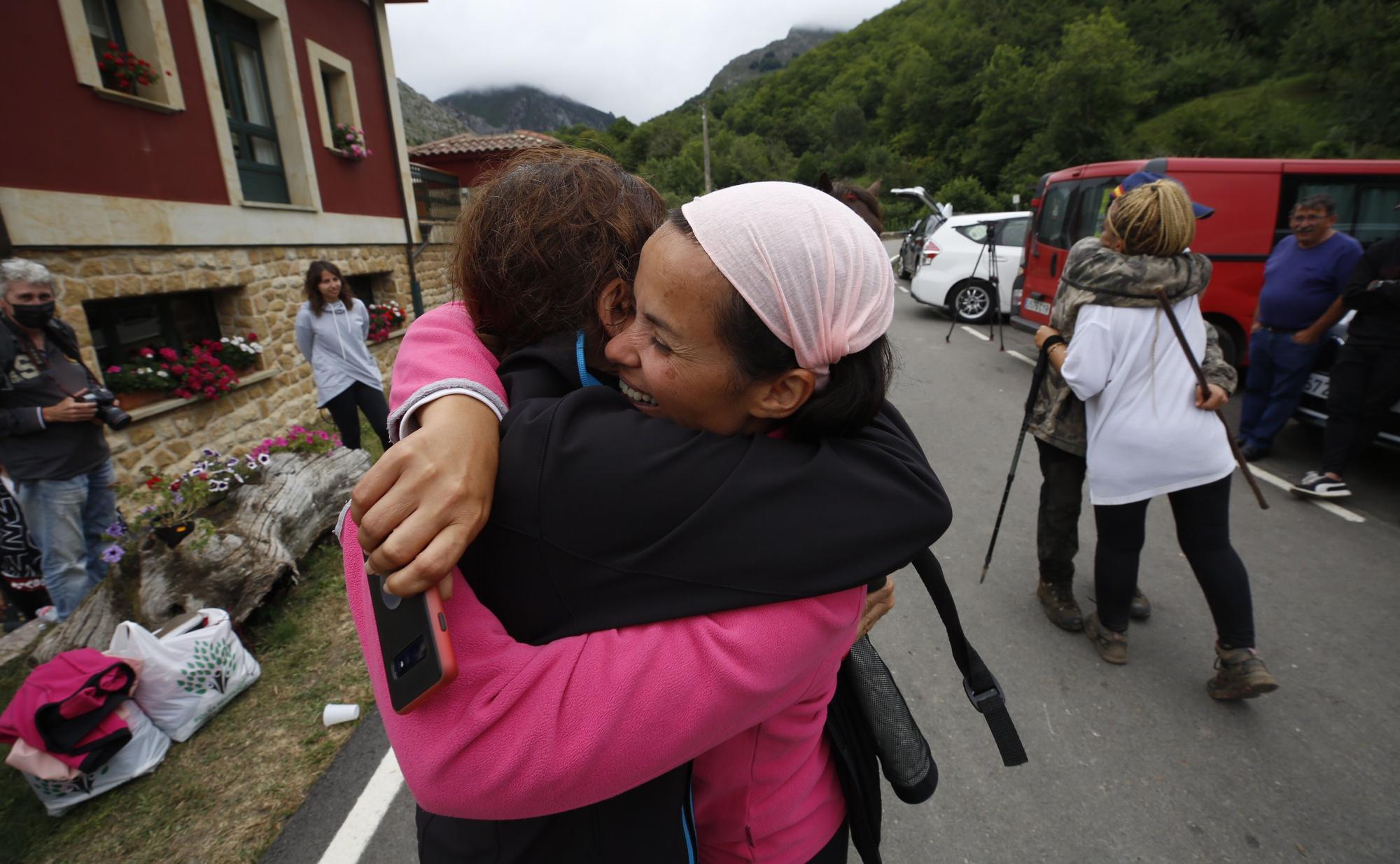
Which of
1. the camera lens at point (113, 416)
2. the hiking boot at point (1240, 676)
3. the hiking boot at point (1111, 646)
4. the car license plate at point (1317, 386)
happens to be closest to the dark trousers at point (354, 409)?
the camera lens at point (113, 416)

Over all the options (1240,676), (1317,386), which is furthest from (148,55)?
(1317,386)

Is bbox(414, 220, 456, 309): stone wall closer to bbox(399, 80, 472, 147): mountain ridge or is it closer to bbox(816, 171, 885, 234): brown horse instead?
bbox(816, 171, 885, 234): brown horse

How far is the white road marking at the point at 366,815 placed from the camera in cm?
228

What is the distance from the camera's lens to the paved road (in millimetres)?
2199

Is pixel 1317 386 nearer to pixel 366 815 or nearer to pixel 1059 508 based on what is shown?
pixel 1059 508

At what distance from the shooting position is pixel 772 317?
777 mm

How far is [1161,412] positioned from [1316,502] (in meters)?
3.34

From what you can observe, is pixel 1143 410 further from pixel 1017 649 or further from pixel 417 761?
pixel 417 761

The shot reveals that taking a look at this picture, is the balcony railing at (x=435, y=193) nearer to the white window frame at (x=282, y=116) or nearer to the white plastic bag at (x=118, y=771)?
the white window frame at (x=282, y=116)

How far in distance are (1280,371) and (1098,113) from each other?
38774 mm

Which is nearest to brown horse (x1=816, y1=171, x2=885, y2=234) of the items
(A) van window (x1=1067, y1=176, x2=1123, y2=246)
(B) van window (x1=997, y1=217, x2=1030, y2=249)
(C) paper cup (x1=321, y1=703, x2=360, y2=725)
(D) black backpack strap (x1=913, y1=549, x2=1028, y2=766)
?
(D) black backpack strap (x1=913, y1=549, x2=1028, y2=766)

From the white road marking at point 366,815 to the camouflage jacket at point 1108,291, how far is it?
3140 millimetres

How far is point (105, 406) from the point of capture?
12.5 feet

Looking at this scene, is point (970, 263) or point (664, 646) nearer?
point (664, 646)
